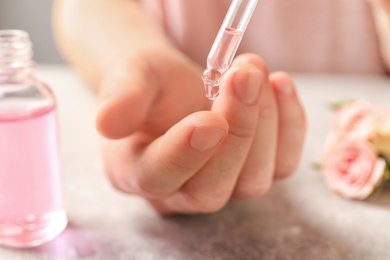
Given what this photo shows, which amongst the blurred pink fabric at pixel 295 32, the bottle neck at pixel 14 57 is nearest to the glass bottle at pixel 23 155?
the bottle neck at pixel 14 57

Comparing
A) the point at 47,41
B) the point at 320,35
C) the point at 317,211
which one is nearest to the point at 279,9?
the point at 320,35

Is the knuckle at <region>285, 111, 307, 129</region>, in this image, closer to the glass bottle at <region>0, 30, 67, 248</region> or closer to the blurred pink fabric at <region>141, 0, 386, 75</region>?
the glass bottle at <region>0, 30, 67, 248</region>

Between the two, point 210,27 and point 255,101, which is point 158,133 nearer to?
point 255,101

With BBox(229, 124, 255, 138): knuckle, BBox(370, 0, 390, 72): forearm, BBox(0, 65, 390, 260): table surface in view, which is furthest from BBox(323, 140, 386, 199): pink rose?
BBox(370, 0, 390, 72): forearm

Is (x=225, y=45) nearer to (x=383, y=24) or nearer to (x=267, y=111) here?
(x=267, y=111)

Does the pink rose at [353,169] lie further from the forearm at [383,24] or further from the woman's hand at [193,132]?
the forearm at [383,24]
